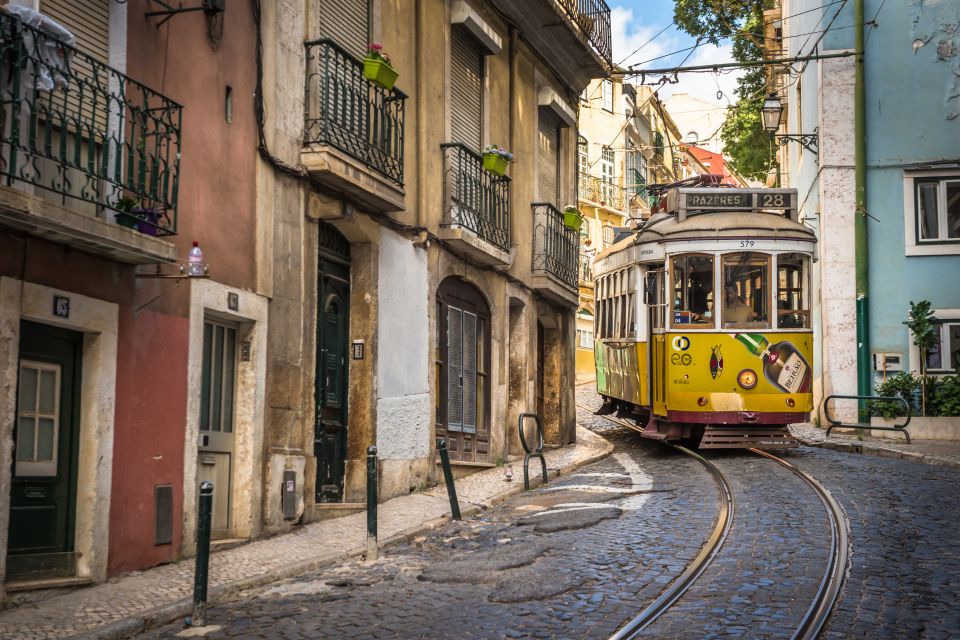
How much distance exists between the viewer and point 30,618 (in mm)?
6781

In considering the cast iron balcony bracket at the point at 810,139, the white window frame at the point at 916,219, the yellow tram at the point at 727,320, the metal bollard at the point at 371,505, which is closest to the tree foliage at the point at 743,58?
the cast iron balcony bracket at the point at 810,139

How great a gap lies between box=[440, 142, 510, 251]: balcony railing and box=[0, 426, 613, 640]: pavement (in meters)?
3.66

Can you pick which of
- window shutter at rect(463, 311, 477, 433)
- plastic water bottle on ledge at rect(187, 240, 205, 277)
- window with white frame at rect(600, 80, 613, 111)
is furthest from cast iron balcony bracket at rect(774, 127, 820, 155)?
window with white frame at rect(600, 80, 613, 111)

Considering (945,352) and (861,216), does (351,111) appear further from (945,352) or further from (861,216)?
(945,352)

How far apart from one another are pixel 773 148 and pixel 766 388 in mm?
21751

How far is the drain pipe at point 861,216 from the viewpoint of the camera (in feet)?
68.5

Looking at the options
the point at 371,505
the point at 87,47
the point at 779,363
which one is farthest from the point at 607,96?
the point at 87,47

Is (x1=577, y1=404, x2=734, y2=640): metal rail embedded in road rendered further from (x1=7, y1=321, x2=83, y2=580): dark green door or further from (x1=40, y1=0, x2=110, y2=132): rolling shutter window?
(x1=40, y1=0, x2=110, y2=132): rolling shutter window

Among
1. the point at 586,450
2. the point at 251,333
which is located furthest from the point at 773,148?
the point at 251,333

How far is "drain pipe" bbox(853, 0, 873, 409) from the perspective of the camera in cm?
2088

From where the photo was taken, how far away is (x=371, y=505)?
926 centimetres

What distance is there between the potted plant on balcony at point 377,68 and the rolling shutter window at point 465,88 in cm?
316

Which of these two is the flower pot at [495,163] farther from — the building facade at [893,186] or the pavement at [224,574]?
the building facade at [893,186]

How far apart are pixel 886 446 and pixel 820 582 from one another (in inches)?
409
